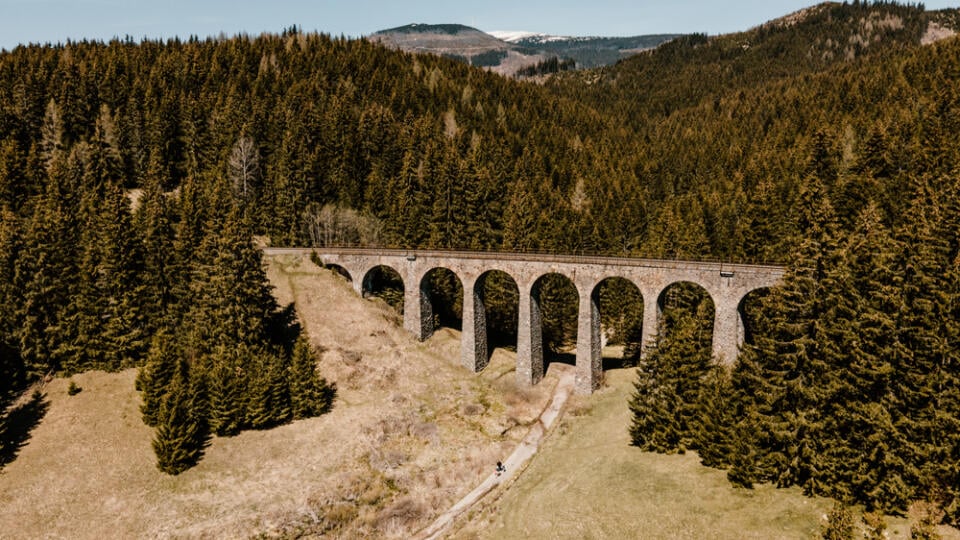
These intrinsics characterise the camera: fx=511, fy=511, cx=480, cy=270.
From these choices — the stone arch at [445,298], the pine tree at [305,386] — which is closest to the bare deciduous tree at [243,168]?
the stone arch at [445,298]

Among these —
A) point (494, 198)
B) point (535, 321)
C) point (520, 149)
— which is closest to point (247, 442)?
point (535, 321)

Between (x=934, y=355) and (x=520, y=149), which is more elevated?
(x=520, y=149)

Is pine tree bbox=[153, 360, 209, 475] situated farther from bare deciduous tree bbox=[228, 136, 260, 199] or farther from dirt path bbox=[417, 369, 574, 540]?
bare deciduous tree bbox=[228, 136, 260, 199]

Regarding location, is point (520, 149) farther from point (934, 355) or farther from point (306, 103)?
point (934, 355)

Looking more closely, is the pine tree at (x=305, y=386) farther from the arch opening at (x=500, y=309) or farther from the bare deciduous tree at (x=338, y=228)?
the bare deciduous tree at (x=338, y=228)

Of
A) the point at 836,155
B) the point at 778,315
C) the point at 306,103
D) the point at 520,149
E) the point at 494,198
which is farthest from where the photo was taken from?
the point at 520,149

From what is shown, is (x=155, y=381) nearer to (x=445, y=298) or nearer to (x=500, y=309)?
(x=445, y=298)

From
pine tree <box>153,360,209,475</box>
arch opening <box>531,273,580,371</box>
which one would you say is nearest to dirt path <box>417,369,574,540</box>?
arch opening <box>531,273,580,371</box>
